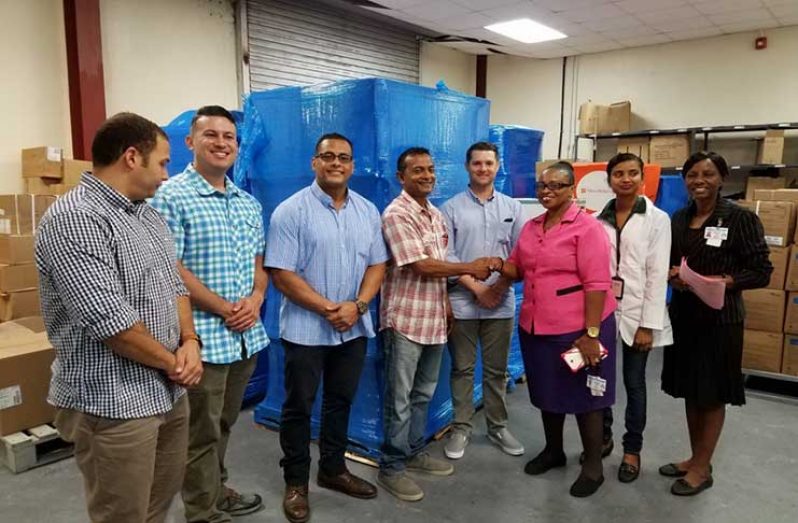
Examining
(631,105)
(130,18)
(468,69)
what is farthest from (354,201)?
(468,69)

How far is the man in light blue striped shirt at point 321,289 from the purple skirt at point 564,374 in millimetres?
747

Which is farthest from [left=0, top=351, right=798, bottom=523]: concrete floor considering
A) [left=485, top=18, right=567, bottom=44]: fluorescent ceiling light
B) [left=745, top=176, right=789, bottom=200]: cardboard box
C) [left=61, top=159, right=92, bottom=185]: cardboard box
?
[left=485, top=18, right=567, bottom=44]: fluorescent ceiling light

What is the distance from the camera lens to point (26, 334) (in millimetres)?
3090

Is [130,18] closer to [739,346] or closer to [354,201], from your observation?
[354,201]

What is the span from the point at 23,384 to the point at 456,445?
2240 millimetres

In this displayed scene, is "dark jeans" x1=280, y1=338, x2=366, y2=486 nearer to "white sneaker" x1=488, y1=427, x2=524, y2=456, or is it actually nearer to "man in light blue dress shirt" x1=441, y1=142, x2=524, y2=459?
"man in light blue dress shirt" x1=441, y1=142, x2=524, y2=459

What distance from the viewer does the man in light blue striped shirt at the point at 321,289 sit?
7.00 ft

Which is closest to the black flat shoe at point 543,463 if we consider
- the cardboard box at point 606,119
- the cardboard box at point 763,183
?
the cardboard box at point 763,183

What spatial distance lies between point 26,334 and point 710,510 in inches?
140

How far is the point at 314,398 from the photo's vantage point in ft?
7.25

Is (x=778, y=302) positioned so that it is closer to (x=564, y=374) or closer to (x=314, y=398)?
(x=564, y=374)

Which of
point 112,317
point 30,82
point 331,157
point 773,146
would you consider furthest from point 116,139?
point 773,146

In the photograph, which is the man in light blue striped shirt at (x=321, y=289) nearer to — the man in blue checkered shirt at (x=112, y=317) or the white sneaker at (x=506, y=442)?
the man in blue checkered shirt at (x=112, y=317)

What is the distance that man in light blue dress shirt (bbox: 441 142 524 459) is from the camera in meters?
2.68
